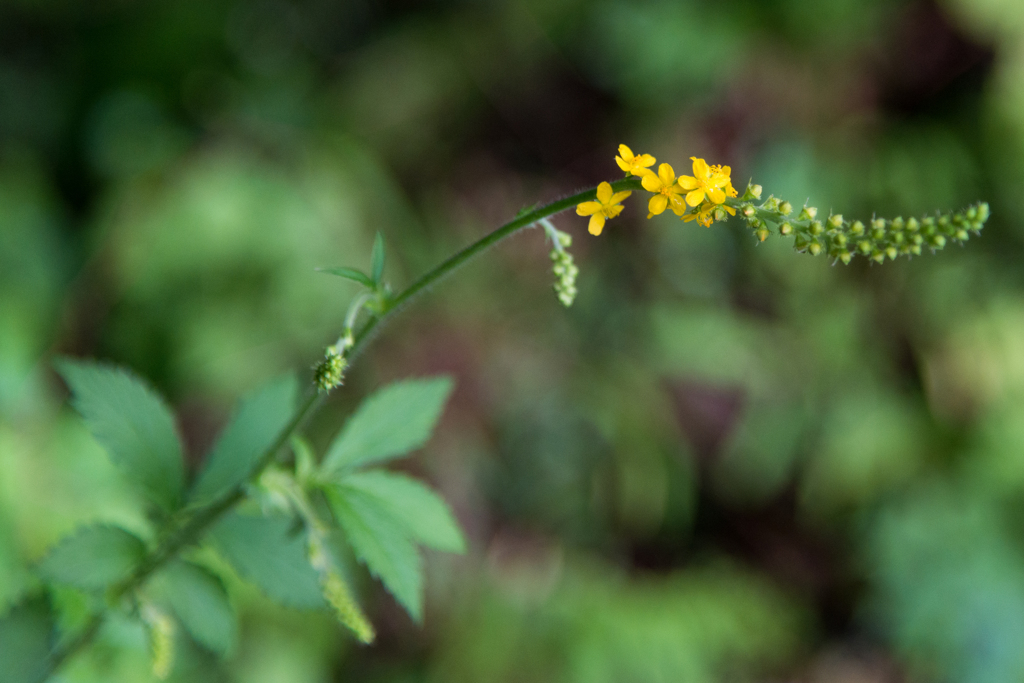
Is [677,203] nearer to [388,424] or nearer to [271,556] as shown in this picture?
[388,424]

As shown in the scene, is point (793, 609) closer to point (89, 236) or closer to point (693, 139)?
point (693, 139)

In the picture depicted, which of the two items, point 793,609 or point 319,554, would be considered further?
point 793,609

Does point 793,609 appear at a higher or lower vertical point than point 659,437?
lower

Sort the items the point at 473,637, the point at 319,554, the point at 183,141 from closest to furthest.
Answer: the point at 319,554 < the point at 473,637 < the point at 183,141

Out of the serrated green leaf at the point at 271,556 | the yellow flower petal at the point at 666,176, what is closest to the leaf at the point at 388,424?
the serrated green leaf at the point at 271,556

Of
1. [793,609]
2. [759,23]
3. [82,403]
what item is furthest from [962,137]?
[82,403]

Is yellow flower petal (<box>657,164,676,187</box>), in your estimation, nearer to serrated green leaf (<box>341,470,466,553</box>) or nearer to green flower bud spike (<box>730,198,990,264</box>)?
green flower bud spike (<box>730,198,990,264</box>)

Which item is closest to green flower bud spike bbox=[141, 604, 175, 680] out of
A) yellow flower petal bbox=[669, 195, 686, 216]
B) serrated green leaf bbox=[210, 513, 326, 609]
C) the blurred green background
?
serrated green leaf bbox=[210, 513, 326, 609]
